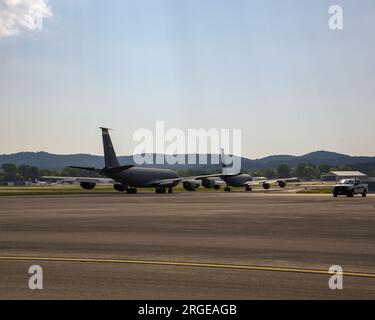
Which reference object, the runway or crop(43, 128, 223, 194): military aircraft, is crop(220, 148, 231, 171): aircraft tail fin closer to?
crop(43, 128, 223, 194): military aircraft

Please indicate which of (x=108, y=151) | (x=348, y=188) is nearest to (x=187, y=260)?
(x=348, y=188)

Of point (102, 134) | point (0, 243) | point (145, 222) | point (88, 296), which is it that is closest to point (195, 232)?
point (145, 222)

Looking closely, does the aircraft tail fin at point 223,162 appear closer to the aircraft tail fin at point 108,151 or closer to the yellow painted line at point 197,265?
the aircraft tail fin at point 108,151

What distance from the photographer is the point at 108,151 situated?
68.4 metres

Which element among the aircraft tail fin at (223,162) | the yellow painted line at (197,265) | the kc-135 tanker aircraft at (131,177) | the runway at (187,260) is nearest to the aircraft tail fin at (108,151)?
the kc-135 tanker aircraft at (131,177)

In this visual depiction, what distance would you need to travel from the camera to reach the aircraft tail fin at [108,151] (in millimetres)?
68062

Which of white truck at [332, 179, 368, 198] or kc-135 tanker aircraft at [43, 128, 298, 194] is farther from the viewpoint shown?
kc-135 tanker aircraft at [43, 128, 298, 194]

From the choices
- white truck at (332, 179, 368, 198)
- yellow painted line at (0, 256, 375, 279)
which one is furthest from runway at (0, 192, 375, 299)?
white truck at (332, 179, 368, 198)

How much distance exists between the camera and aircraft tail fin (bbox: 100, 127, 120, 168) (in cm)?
6806

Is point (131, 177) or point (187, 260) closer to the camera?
point (187, 260)

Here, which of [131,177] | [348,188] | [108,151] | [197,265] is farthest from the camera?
[131,177]

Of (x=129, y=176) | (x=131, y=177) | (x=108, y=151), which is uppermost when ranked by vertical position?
(x=108, y=151)

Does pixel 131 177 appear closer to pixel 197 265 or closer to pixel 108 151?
pixel 108 151

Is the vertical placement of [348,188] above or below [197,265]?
below
